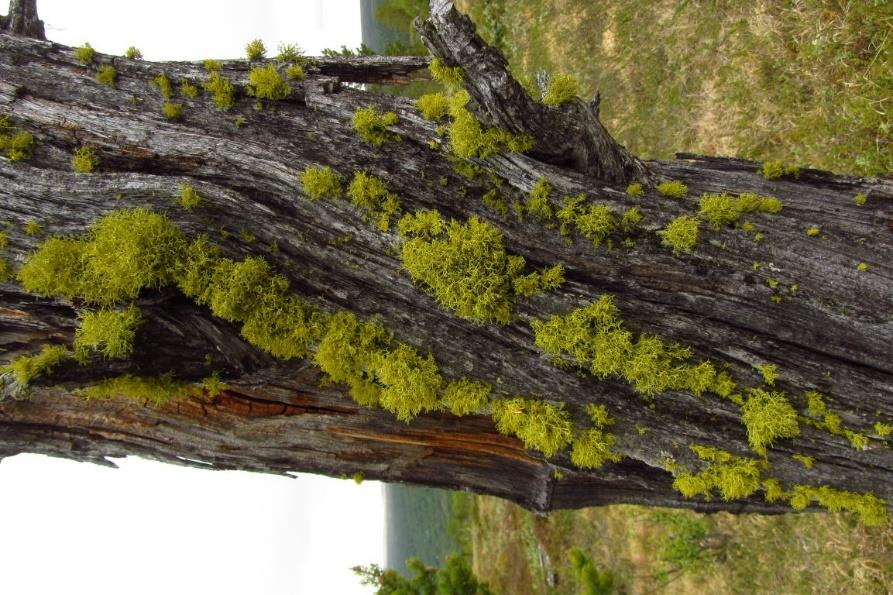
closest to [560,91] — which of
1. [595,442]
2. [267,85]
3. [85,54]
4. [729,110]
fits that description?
[267,85]

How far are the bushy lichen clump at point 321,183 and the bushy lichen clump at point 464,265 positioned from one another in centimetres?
92

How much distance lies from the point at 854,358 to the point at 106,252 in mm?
9129

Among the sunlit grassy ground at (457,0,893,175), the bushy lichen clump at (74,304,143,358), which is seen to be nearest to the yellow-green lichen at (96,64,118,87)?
the bushy lichen clump at (74,304,143,358)

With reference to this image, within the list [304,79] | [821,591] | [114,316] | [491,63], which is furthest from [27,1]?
[821,591]

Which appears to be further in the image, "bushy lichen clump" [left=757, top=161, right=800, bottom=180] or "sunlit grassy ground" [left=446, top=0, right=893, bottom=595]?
"sunlit grassy ground" [left=446, top=0, right=893, bottom=595]

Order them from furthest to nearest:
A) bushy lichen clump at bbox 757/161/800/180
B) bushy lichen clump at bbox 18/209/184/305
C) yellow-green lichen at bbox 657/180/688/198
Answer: bushy lichen clump at bbox 757/161/800/180, yellow-green lichen at bbox 657/180/688/198, bushy lichen clump at bbox 18/209/184/305

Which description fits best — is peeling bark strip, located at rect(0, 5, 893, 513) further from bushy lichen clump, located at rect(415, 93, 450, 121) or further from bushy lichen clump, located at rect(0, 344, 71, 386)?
bushy lichen clump, located at rect(0, 344, 71, 386)

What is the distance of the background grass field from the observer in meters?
11.7

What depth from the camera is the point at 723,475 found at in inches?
284

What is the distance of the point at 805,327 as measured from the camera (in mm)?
7105

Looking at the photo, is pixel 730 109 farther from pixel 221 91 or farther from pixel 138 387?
pixel 138 387

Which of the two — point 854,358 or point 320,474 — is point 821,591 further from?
point 320,474

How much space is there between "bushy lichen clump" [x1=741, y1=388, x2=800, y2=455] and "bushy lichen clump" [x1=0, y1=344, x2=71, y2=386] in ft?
26.4

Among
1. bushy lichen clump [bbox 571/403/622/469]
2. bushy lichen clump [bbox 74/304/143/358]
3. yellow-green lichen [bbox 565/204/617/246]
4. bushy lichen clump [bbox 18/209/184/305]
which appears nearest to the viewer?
bushy lichen clump [bbox 74/304/143/358]
